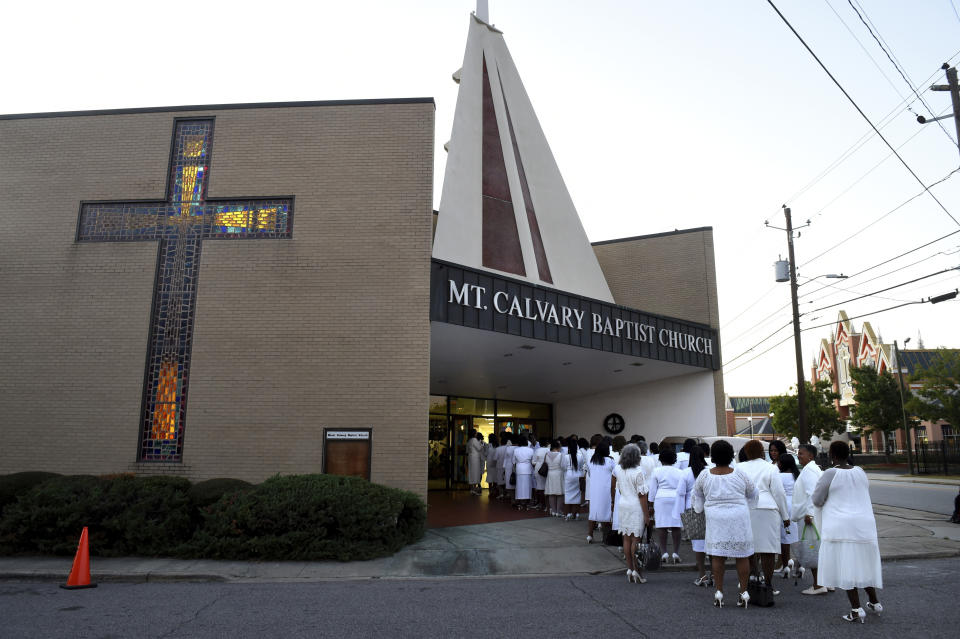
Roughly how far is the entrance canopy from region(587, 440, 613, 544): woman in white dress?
A: 12.8 feet

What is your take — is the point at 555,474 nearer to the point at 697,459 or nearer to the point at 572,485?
the point at 572,485

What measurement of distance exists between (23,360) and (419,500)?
8.45m

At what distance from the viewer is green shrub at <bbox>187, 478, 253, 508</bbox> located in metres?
10.1

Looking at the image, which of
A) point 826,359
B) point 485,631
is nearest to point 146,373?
point 485,631

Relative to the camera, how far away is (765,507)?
742 centimetres

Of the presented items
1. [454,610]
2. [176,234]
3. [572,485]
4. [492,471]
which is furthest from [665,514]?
[176,234]

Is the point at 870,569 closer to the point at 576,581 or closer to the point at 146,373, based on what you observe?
the point at 576,581

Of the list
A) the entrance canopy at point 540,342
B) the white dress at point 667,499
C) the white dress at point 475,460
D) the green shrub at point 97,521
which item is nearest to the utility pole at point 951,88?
the entrance canopy at point 540,342

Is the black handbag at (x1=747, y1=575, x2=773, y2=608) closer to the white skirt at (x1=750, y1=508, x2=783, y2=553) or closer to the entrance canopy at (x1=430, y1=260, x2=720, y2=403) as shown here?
the white skirt at (x1=750, y1=508, x2=783, y2=553)

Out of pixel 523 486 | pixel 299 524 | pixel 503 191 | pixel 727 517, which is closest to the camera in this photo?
pixel 727 517

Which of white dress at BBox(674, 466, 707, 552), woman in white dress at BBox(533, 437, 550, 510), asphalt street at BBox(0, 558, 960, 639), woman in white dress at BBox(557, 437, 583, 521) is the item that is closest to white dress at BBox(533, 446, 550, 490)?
woman in white dress at BBox(533, 437, 550, 510)

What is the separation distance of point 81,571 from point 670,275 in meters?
19.0

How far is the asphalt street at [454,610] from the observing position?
234 inches

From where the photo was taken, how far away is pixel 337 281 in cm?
1253
